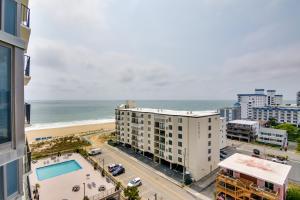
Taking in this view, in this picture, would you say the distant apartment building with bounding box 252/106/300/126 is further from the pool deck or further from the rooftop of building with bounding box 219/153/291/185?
the pool deck

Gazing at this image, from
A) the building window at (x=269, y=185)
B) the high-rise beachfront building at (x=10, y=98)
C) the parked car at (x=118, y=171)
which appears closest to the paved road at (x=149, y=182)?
the parked car at (x=118, y=171)

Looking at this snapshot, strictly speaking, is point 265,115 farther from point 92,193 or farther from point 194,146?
point 92,193

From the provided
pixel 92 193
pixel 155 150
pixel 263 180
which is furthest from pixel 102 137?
pixel 263 180

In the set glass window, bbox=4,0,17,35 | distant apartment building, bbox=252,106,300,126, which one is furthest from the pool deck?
distant apartment building, bbox=252,106,300,126

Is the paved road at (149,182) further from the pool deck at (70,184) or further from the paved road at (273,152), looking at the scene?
the paved road at (273,152)

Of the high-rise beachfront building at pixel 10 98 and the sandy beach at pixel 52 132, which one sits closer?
the high-rise beachfront building at pixel 10 98

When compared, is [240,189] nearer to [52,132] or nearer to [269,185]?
[269,185]

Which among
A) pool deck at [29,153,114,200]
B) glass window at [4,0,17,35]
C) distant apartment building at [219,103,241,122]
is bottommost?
pool deck at [29,153,114,200]
